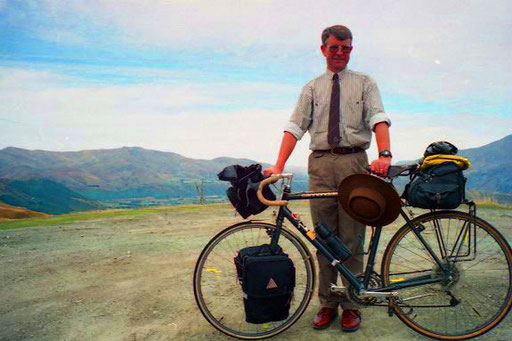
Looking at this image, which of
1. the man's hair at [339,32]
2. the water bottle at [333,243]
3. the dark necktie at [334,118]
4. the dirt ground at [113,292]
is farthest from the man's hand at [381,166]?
the dirt ground at [113,292]

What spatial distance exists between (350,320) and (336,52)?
2.67 metres

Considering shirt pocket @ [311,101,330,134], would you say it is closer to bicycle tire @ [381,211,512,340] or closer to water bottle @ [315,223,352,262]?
water bottle @ [315,223,352,262]

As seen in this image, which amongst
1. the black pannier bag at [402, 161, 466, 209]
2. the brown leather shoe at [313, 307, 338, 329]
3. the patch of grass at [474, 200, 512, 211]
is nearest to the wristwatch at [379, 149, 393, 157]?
the black pannier bag at [402, 161, 466, 209]

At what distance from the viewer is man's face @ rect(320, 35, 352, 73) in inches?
141

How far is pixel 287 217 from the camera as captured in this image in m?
3.33

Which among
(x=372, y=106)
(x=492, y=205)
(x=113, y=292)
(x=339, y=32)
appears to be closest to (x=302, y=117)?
(x=372, y=106)

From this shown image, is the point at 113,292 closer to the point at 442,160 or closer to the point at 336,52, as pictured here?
the point at 336,52

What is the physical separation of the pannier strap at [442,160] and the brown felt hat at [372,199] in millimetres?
427

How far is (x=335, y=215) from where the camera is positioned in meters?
3.71

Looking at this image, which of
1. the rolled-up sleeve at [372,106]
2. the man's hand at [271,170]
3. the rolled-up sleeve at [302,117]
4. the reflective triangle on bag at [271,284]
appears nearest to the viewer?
the reflective triangle on bag at [271,284]

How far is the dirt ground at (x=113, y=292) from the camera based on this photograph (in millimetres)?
3562

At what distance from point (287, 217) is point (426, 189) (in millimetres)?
1236

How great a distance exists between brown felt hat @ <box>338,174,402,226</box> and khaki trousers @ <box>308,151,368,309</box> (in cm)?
43

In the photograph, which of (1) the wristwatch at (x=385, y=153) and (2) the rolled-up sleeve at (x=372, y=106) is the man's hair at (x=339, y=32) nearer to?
(2) the rolled-up sleeve at (x=372, y=106)
